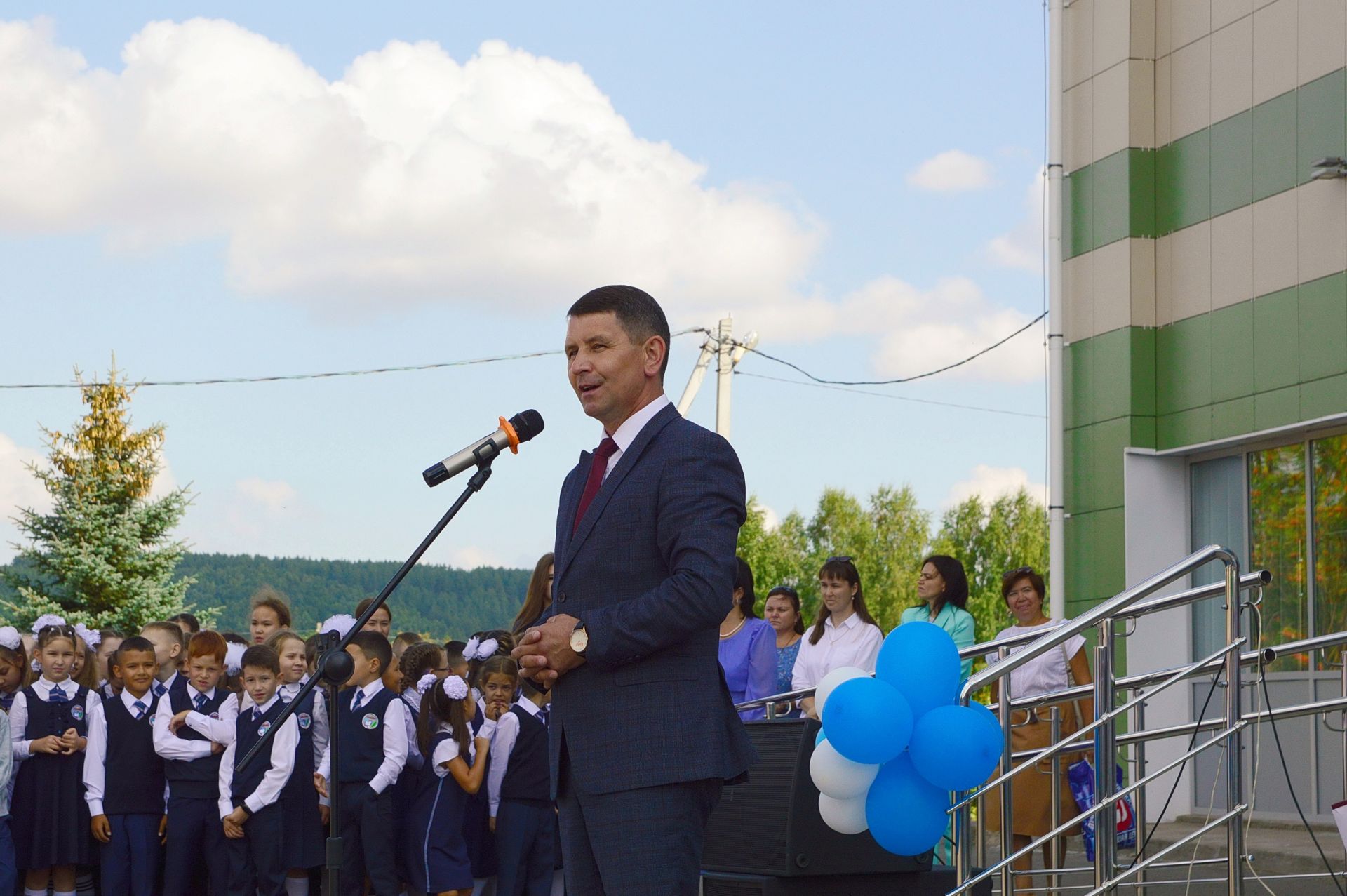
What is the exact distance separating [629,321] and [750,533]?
3618 cm

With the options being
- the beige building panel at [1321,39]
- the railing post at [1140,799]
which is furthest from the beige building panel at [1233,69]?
the railing post at [1140,799]

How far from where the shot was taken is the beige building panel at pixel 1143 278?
12.4 metres

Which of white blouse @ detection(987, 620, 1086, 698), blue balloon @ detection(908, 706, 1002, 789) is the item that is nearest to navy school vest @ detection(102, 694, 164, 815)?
white blouse @ detection(987, 620, 1086, 698)

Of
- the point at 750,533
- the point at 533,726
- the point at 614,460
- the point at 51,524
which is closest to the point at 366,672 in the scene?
the point at 533,726

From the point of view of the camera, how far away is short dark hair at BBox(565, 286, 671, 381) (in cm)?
344

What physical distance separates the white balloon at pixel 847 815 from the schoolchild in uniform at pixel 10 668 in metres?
5.43

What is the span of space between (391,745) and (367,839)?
0.50 meters

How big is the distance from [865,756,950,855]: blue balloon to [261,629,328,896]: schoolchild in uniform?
3904mm

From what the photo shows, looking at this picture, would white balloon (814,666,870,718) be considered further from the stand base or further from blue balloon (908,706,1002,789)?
the stand base

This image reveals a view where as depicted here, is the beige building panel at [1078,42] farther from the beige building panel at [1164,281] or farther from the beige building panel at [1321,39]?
the beige building panel at [1321,39]

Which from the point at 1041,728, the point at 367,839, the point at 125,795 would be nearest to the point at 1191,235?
the point at 1041,728

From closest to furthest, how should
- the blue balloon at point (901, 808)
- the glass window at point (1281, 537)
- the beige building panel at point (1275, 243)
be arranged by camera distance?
the blue balloon at point (901, 808) → the beige building panel at point (1275, 243) → the glass window at point (1281, 537)

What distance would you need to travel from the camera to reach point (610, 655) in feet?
10.6

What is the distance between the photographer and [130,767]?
27.5 feet
